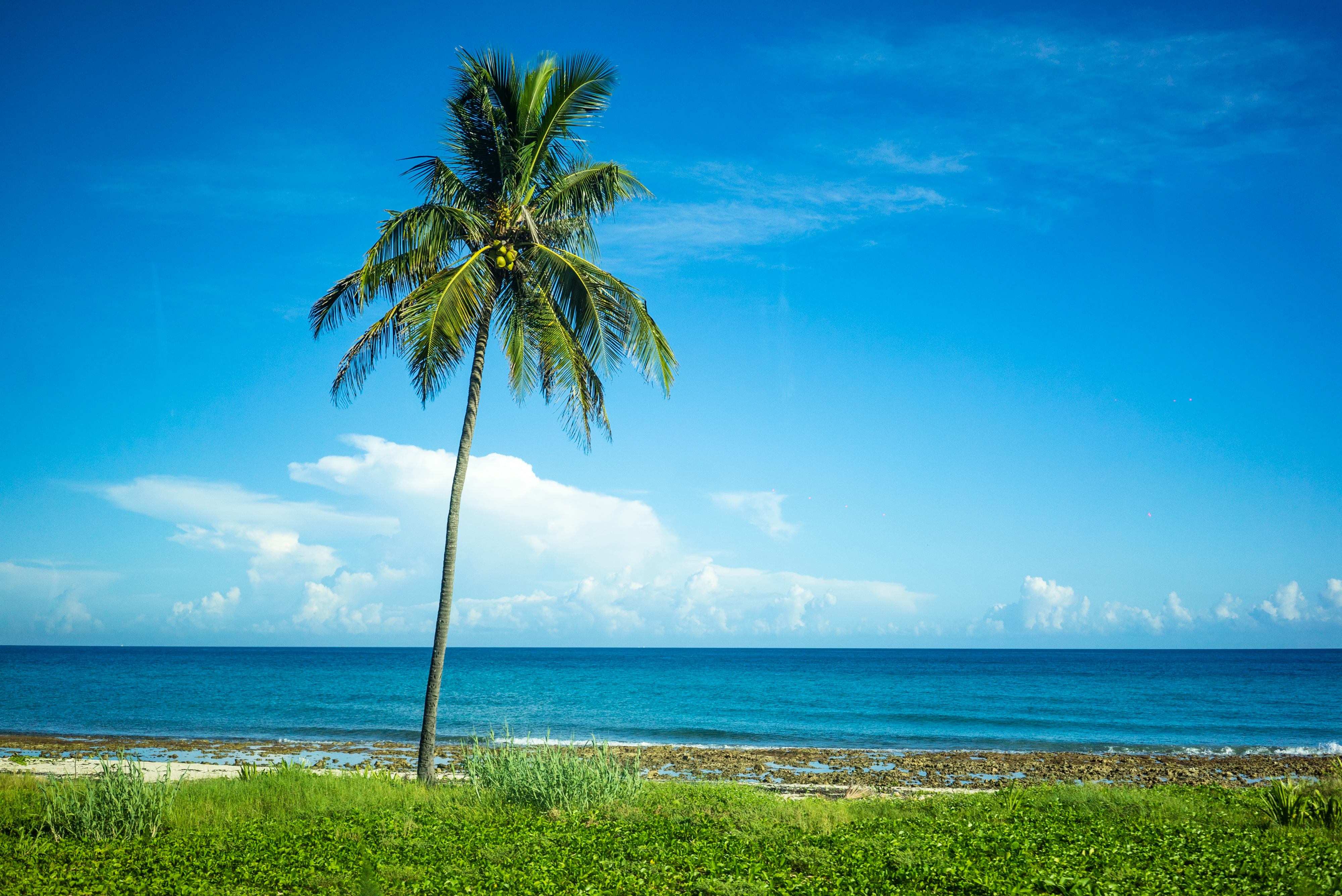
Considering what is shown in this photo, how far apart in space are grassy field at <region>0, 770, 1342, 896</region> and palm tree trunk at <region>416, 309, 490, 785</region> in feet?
3.65

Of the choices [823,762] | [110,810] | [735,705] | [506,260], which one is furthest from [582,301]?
[735,705]

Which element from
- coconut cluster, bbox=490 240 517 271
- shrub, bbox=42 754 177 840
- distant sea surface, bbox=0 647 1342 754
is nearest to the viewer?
shrub, bbox=42 754 177 840

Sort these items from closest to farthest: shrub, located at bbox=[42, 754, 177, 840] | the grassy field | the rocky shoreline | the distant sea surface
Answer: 1. the grassy field
2. shrub, located at bbox=[42, 754, 177, 840]
3. the rocky shoreline
4. the distant sea surface

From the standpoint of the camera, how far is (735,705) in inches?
1698

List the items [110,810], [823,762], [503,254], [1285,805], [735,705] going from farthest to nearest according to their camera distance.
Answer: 1. [735,705]
2. [823,762]
3. [503,254]
4. [1285,805]
5. [110,810]

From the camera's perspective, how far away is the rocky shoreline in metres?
19.5

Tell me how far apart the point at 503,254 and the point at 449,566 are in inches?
209

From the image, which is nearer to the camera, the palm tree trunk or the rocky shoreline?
the palm tree trunk

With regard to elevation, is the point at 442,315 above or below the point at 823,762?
above

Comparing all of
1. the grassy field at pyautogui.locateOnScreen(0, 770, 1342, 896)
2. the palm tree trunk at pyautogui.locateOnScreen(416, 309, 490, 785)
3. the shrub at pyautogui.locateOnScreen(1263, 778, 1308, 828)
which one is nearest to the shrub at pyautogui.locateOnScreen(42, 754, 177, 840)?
the grassy field at pyautogui.locateOnScreen(0, 770, 1342, 896)

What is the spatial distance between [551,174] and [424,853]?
34.7 ft

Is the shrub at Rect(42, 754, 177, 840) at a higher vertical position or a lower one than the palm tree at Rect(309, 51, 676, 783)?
lower

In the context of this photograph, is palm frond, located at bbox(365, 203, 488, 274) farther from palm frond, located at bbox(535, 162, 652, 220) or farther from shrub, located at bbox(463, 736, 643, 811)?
shrub, located at bbox(463, 736, 643, 811)

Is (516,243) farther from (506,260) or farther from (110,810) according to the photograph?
(110,810)
